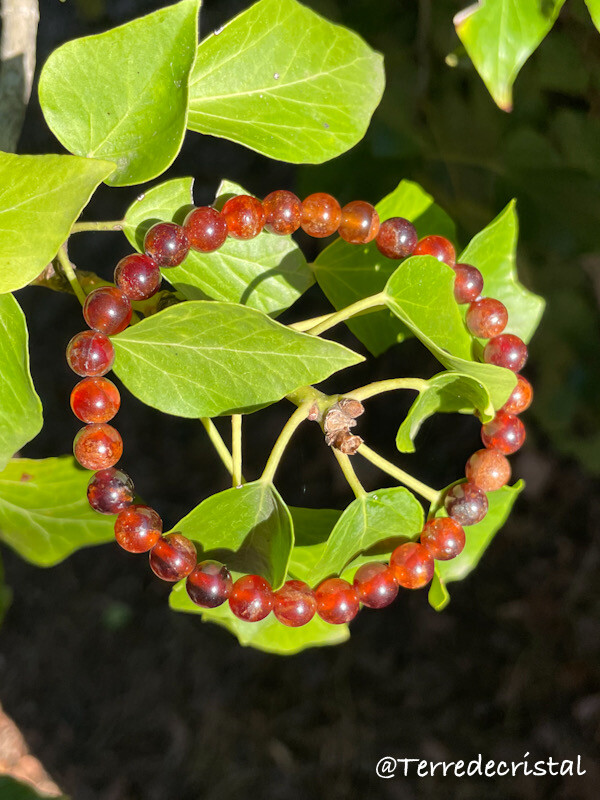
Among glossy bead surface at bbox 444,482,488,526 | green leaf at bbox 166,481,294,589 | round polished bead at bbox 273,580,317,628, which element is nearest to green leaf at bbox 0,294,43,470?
green leaf at bbox 166,481,294,589

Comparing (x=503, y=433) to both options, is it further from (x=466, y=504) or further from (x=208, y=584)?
(x=208, y=584)

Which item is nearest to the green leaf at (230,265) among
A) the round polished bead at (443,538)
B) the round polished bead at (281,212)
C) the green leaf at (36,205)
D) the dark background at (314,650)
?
the round polished bead at (281,212)

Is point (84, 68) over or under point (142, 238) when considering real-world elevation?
over

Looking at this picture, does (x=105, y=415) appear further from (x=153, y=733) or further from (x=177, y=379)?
(x=153, y=733)

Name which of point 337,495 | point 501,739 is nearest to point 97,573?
point 337,495

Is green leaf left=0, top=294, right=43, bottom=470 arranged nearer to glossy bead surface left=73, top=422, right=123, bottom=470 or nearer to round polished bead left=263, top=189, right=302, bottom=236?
glossy bead surface left=73, top=422, right=123, bottom=470

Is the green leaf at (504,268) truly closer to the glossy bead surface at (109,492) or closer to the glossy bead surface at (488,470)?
the glossy bead surface at (488,470)
